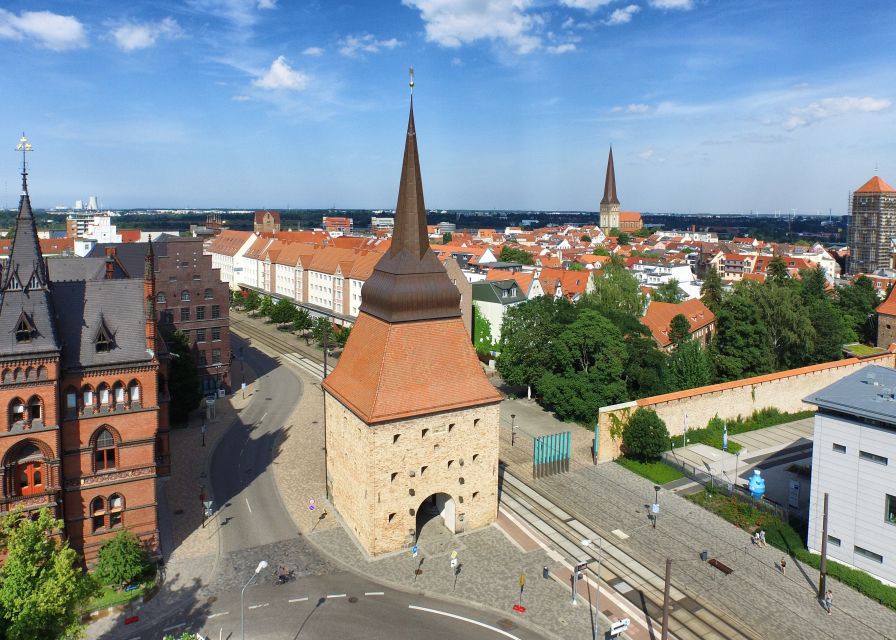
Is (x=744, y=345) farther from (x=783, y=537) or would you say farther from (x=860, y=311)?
(x=860, y=311)

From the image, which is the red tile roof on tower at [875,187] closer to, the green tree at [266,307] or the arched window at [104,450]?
the green tree at [266,307]

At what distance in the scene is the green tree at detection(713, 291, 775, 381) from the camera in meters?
67.1

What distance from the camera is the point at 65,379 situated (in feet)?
101

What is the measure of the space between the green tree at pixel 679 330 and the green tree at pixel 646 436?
2636 centimetres

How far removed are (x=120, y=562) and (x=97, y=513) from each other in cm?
317

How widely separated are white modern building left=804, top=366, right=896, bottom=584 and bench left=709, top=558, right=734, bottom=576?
18.3ft

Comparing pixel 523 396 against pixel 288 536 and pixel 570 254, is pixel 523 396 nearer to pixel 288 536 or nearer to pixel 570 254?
pixel 288 536

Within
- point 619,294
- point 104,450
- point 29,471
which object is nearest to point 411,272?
point 104,450

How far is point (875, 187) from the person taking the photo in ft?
479

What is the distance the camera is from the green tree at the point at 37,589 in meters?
21.2

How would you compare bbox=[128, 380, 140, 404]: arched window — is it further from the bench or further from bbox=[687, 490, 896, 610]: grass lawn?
bbox=[687, 490, 896, 610]: grass lawn

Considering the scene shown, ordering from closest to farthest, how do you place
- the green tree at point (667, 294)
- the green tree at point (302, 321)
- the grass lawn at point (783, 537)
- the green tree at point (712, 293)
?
the grass lawn at point (783, 537)
the green tree at point (302, 321)
the green tree at point (667, 294)
the green tree at point (712, 293)

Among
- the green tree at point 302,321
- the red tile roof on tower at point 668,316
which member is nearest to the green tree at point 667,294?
the red tile roof on tower at point 668,316

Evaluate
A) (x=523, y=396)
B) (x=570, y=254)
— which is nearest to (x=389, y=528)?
(x=523, y=396)
